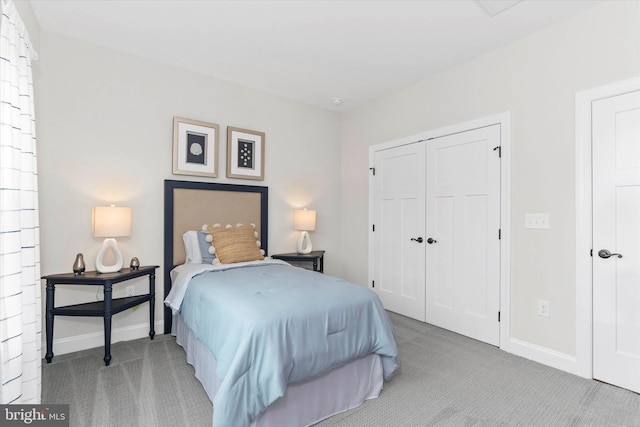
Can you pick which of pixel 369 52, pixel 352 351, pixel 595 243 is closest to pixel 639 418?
pixel 595 243

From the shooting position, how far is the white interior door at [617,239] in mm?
2172

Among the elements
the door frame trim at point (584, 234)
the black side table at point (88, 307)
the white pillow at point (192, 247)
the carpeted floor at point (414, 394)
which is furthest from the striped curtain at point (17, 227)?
the door frame trim at point (584, 234)

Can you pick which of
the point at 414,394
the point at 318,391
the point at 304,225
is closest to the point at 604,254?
the point at 414,394

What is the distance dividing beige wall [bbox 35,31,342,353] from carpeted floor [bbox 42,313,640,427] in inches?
28.0

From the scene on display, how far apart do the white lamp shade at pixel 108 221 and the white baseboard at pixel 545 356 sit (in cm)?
351

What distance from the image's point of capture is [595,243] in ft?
7.68

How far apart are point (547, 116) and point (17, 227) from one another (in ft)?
11.8

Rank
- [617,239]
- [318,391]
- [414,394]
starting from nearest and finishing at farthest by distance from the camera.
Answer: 1. [318,391]
2. [414,394]
3. [617,239]

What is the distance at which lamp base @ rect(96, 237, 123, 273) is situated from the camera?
2.68 metres

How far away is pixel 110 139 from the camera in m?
2.96

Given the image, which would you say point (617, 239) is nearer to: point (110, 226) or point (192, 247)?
point (192, 247)

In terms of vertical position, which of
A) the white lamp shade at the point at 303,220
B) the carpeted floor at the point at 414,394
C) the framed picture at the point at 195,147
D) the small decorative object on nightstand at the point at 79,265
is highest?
the framed picture at the point at 195,147

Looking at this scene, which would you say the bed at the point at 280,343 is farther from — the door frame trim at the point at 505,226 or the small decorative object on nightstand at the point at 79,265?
the door frame trim at the point at 505,226

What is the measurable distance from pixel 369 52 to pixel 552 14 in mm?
1428
